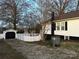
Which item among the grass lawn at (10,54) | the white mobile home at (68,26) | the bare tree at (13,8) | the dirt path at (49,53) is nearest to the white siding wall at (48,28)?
the white mobile home at (68,26)

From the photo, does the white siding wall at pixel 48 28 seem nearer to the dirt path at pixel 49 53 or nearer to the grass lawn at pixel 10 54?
the dirt path at pixel 49 53

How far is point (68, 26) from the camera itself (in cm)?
2892

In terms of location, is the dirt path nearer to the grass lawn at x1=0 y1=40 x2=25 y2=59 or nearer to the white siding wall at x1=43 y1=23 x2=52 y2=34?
the grass lawn at x1=0 y1=40 x2=25 y2=59

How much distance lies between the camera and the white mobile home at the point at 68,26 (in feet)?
88.5

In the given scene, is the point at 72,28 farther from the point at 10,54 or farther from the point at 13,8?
the point at 13,8

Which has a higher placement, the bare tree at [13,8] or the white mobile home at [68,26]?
the bare tree at [13,8]

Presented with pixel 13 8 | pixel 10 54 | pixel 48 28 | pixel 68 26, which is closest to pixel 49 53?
pixel 10 54

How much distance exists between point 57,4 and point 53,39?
28.1 metres

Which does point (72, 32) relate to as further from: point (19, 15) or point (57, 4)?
point (19, 15)

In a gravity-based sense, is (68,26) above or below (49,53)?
above

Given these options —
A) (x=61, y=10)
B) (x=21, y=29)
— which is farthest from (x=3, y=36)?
(x=61, y=10)

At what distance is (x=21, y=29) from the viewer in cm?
4997

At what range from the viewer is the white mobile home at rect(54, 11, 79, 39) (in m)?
27.0

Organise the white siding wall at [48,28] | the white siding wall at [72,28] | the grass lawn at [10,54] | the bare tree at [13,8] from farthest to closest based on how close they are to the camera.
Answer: the bare tree at [13,8] → the white siding wall at [48,28] → the white siding wall at [72,28] → the grass lawn at [10,54]
